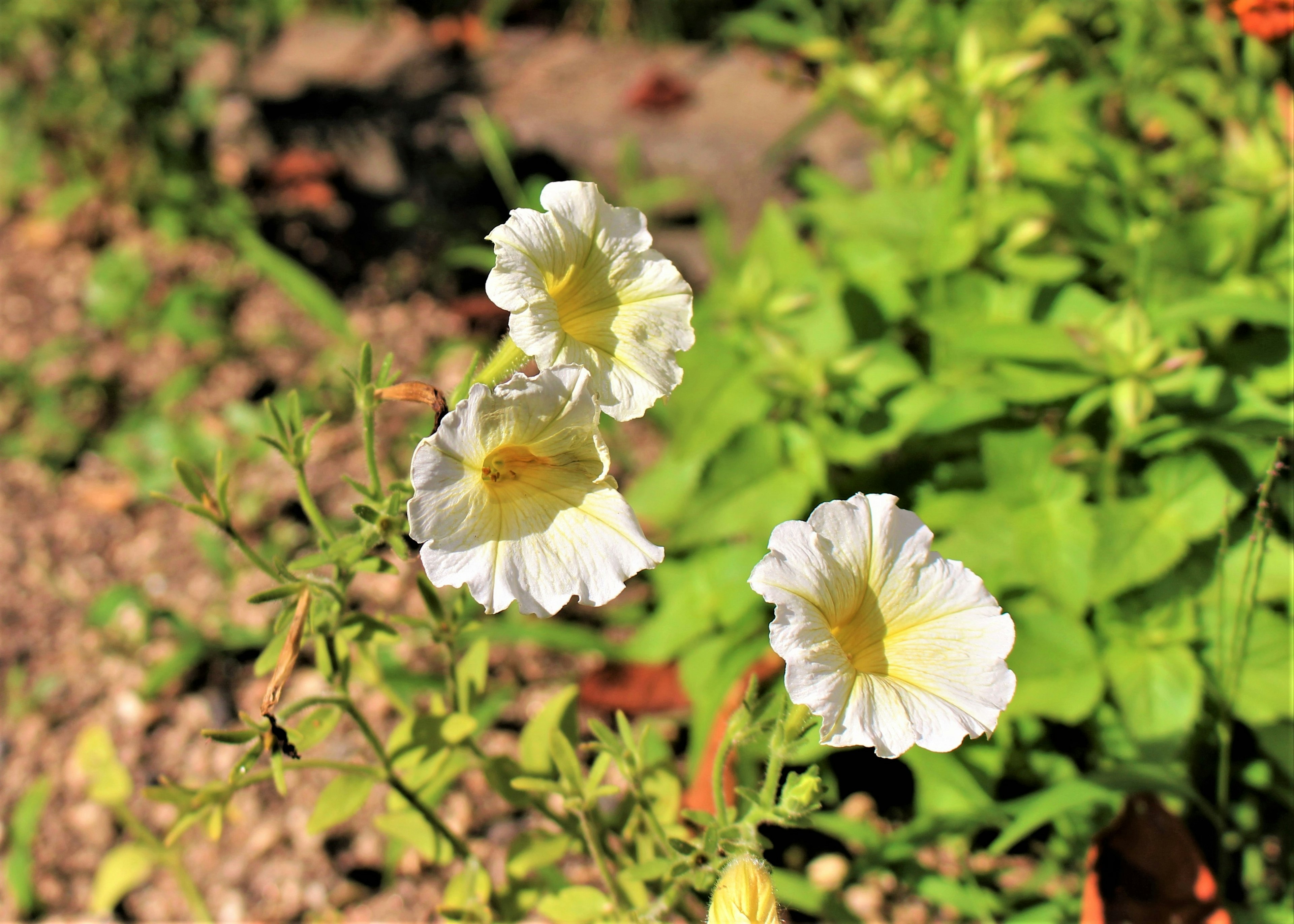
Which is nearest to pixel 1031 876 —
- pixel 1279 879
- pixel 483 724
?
pixel 1279 879

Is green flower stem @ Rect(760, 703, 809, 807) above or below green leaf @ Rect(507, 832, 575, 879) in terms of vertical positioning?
above

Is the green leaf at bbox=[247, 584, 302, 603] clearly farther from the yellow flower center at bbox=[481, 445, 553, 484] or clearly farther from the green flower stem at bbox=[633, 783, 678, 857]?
the green flower stem at bbox=[633, 783, 678, 857]

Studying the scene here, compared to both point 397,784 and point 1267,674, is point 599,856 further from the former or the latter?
point 1267,674

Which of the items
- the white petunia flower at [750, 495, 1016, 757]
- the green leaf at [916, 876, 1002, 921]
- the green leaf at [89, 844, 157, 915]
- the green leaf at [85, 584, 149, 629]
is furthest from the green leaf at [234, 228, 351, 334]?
the white petunia flower at [750, 495, 1016, 757]

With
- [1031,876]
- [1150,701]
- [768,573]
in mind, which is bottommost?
[1031,876]

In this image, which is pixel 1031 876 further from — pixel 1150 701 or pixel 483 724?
pixel 483 724

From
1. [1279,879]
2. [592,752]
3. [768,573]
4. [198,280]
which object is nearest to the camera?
[768,573]

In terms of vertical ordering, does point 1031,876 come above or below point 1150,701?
below

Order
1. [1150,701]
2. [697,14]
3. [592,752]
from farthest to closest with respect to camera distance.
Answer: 1. [697,14]
2. [592,752]
3. [1150,701]
